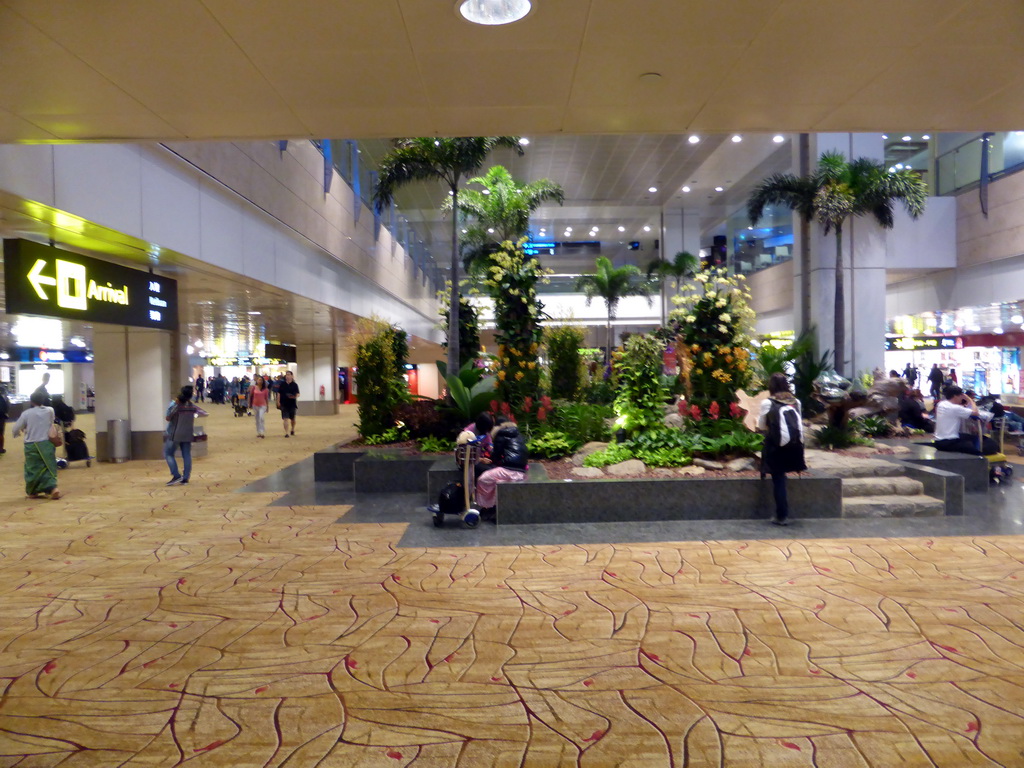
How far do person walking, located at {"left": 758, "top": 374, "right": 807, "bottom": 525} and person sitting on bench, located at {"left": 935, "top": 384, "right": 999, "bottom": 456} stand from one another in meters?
3.37

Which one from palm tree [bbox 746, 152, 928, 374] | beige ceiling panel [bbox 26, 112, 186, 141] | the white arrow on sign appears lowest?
the white arrow on sign

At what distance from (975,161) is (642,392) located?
12.4 meters

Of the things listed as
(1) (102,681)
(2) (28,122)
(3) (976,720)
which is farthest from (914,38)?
(1) (102,681)

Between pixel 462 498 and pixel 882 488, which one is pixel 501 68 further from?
pixel 882 488

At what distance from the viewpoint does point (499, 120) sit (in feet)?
14.6

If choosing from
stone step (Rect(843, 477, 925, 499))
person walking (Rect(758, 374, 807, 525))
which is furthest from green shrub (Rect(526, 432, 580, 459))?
stone step (Rect(843, 477, 925, 499))

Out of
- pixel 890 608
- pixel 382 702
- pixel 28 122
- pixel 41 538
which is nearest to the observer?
pixel 382 702

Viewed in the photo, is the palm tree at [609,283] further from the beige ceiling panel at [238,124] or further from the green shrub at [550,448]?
the beige ceiling panel at [238,124]

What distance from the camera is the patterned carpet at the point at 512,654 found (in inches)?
116

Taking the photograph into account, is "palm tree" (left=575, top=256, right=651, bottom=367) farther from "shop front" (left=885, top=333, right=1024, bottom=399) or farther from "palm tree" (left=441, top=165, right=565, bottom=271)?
"shop front" (left=885, top=333, right=1024, bottom=399)

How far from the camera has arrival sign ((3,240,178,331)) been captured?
644cm

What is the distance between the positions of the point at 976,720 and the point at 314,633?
11.7ft

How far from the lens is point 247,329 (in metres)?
21.4

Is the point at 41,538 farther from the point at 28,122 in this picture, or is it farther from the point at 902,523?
the point at 902,523
